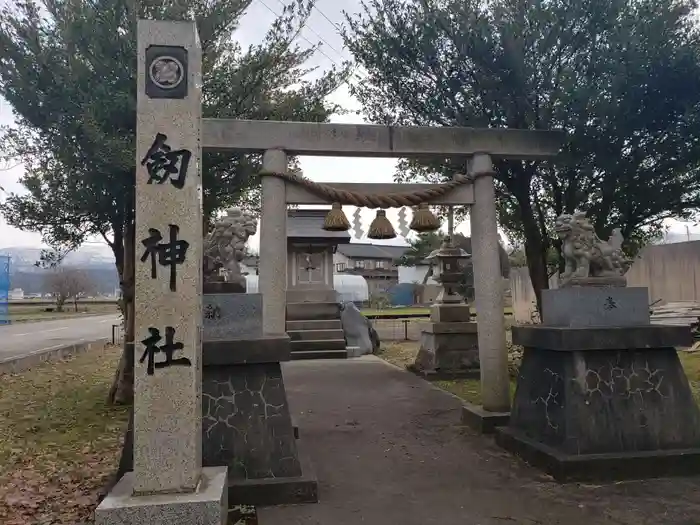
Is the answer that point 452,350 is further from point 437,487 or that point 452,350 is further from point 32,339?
point 32,339

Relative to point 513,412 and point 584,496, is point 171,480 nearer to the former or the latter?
point 584,496

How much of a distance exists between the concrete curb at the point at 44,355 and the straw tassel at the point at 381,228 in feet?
30.1

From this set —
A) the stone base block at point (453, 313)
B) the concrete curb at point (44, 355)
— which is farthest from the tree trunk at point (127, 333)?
the stone base block at point (453, 313)

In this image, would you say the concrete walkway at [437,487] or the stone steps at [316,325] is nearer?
the concrete walkway at [437,487]

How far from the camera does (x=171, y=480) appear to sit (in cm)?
365

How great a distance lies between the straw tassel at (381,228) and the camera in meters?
7.13

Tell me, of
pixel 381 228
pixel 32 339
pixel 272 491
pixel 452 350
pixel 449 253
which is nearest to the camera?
pixel 272 491

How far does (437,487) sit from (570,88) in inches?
208

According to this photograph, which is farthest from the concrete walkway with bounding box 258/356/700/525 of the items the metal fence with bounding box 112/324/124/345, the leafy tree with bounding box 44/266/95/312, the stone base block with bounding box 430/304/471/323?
the leafy tree with bounding box 44/266/95/312

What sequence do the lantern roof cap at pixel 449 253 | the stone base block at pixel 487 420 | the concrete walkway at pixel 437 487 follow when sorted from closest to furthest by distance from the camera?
1. the concrete walkway at pixel 437 487
2. the stone base block at pixel 487 420
3. the lantern roof cap at pixel 449 253

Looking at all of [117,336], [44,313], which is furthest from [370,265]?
[117,336]

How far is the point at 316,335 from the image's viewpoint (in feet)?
51.7

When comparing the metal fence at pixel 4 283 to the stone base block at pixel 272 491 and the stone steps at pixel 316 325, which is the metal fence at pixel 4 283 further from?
the stone base block at pixel 272 491

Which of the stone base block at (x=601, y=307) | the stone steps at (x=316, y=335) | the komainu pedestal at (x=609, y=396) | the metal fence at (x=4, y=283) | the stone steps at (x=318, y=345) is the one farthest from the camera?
the metal fence at (x=4, y=283)
